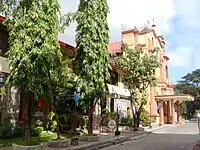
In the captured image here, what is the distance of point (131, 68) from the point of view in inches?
1021

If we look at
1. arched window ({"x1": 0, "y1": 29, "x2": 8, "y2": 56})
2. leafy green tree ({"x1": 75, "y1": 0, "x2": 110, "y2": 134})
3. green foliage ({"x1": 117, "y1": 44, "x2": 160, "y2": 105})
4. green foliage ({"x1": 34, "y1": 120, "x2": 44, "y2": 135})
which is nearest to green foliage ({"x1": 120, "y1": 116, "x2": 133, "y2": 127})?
green foliage ({"x1": 117, "y1": 44, "x2": 160, "y2": 105})

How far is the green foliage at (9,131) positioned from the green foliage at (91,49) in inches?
168

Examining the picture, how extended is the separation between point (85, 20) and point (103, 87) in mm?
4183

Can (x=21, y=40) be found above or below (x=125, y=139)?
above

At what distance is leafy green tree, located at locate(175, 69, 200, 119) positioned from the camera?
7124 centimetres

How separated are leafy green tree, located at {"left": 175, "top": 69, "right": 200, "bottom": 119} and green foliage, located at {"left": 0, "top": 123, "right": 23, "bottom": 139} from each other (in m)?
60.2

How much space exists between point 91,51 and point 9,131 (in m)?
6.57

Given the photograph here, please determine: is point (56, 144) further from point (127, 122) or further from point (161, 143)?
point (127, 122)

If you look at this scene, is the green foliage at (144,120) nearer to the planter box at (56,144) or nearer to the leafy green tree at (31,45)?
the planter box at (56,144)

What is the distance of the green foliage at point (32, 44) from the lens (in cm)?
1107

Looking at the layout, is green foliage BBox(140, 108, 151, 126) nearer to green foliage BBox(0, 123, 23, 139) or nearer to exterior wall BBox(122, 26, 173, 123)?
exterior wall BBox(122, 26, 173, 123)

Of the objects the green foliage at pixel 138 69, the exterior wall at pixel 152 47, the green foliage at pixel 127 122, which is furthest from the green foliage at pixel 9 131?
the exterior wall at pixel 152 47

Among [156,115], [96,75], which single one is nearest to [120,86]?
[156,115]

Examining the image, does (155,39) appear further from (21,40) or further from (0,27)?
(21,40)
